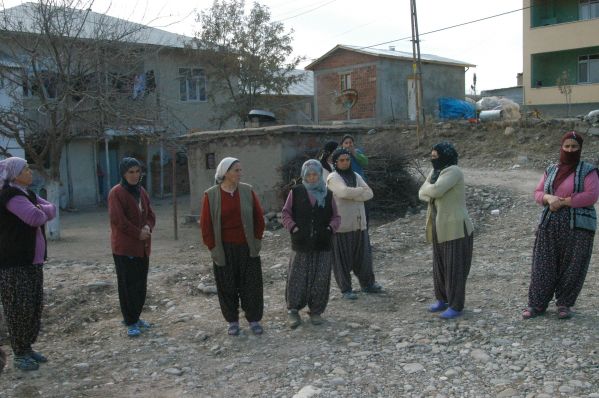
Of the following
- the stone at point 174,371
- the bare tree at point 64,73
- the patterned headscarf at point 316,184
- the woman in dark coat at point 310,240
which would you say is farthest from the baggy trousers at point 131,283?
the bare tree at point 64,73

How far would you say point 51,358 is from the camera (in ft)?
15.8

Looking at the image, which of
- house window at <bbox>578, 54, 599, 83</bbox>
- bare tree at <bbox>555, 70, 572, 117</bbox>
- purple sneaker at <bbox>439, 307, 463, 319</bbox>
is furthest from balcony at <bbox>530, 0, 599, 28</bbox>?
purple sneaker at <bbox>439, 307, 463, 319</bbox>

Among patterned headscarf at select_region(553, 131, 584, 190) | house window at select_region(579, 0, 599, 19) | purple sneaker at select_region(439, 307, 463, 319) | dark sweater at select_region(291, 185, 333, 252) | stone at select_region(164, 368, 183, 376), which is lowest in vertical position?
stone at select_region(164, 368, 183, 376)

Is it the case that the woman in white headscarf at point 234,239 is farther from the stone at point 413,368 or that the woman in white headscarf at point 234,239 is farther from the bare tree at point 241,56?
the bare tree at point 241,56

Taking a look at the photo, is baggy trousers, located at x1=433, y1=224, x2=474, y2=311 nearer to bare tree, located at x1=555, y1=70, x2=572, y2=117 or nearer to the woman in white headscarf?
the woman in white headscarf

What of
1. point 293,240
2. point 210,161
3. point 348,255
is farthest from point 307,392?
point 210,161

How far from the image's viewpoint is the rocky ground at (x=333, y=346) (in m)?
3.97

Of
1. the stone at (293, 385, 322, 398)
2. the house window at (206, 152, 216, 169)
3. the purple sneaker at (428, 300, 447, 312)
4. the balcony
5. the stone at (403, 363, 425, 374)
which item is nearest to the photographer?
the stone at (293, 385, 322, 398)

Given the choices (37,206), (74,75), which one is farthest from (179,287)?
(74,75)

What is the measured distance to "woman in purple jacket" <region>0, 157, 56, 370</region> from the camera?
14.2 ft

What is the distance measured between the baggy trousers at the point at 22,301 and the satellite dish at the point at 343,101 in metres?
24.3

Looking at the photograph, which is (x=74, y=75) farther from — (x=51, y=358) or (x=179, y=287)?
(x=51, y=358)

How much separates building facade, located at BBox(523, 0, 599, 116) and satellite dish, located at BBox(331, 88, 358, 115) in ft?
25.2

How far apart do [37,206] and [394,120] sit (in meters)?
22.4
